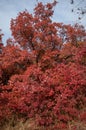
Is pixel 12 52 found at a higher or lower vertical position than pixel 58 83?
higher

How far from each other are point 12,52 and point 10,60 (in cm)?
72

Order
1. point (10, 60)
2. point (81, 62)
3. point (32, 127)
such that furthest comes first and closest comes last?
point (10, 60) < point (81, 62) < point (32, 127)

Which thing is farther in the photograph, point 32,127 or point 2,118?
point 2,118

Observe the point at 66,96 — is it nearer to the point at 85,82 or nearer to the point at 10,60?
the point at 85,82

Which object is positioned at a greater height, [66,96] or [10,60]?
[10,60]

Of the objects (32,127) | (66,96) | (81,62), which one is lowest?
(32,127)

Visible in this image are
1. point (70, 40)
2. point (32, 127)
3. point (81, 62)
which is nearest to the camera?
point (32, 127)

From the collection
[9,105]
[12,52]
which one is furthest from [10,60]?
[9,105]

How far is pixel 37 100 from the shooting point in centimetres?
1537

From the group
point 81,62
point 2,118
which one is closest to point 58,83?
point 2,118

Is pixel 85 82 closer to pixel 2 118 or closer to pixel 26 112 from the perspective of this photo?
pixel 26 112

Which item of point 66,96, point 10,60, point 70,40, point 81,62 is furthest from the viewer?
point 70,40

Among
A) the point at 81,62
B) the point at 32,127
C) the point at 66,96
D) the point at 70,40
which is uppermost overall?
the point at 70,40

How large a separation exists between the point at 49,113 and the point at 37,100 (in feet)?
2.95
